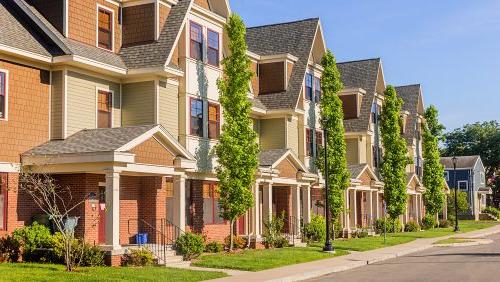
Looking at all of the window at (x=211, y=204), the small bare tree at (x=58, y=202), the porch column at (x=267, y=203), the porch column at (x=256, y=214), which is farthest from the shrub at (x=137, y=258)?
the porch column at (x=267, y=203)

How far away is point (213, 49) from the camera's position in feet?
98.7

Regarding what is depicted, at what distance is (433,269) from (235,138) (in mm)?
9902

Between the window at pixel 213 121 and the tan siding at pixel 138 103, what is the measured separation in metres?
4.19

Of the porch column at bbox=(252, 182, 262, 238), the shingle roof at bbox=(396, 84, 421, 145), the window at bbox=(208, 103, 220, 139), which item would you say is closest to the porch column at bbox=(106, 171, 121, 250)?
the window at bbox=(208, 103, 220, 139)

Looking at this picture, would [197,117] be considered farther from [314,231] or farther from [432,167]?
[432,167]

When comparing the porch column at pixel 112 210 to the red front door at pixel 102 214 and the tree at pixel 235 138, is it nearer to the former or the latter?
the red front door at pixel 102 214

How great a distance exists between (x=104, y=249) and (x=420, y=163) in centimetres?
4798

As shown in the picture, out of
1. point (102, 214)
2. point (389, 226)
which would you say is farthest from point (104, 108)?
point (389, 226)

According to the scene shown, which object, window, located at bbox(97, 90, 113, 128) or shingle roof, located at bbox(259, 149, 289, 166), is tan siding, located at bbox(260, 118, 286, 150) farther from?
window, located at bbox(97, 90, 113, 128)

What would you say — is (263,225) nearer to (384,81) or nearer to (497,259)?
(497,259)

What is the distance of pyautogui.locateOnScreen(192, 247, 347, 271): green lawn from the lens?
77.8 ft

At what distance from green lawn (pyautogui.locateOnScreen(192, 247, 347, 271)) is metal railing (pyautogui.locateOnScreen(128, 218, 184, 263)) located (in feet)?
4.30

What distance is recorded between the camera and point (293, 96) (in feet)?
123

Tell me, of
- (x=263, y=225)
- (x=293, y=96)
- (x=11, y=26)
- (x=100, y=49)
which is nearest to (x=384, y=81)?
(x=293, y=96)
